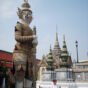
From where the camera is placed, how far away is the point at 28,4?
1031 cm

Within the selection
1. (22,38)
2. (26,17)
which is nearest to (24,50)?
(22,38)

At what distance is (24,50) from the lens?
362 inches

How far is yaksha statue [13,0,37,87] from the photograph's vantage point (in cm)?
891

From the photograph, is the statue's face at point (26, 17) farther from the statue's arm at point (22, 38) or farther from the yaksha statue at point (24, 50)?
the statue's arm at point (22, 38)

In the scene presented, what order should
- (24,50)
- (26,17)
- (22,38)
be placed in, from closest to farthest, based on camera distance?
(22,38) → (24,50) → (26,17)

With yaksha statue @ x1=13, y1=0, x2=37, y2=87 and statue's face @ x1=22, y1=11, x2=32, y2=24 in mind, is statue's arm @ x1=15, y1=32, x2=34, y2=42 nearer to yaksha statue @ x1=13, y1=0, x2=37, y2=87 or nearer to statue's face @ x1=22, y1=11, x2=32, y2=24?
yaksha statue @ x1=13, y1=0, x2=37, y2=87

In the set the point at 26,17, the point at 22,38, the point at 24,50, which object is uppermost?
the point at 26,17

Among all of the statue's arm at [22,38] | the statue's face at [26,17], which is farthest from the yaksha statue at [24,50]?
the statue's face at [26,17]

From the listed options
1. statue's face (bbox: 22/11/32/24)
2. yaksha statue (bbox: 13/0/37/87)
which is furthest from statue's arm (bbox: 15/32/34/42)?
statue's face (bbox: 22/11/32/24)

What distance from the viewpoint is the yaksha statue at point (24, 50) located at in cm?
891

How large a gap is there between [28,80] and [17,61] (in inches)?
47.7

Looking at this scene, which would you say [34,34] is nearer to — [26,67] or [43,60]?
[26,67]

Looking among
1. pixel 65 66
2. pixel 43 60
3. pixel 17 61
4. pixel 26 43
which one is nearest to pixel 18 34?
pixel 26 43

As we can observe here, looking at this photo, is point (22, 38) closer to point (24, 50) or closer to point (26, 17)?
point (24, 50)
